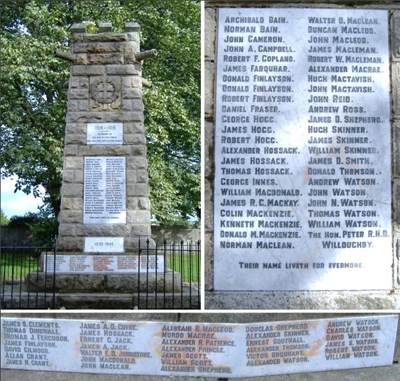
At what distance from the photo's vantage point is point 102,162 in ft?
25.0

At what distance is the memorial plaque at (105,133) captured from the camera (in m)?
7.68

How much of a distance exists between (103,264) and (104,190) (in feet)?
3.75

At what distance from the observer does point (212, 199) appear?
412cm

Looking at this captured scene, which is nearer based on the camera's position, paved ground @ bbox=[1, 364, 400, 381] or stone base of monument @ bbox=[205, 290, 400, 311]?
stone base of monument @ bbox=[205, 290, 400, 311]

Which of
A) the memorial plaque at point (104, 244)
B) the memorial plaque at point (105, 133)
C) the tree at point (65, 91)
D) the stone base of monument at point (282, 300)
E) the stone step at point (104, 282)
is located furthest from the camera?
the tree at point (65, 91)

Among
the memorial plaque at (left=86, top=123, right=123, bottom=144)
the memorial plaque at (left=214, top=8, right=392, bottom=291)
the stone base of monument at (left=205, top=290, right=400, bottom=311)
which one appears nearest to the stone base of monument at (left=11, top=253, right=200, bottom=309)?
the memorial plaque at (left=86, top=123, right=123, bottom=144)

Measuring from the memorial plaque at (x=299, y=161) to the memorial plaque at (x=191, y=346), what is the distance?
1.41 feet

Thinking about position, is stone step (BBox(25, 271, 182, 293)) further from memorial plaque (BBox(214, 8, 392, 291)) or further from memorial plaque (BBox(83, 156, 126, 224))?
memorial plaque (BBox(214, 8, 392, 291))

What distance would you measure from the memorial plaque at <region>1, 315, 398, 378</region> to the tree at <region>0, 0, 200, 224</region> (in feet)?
A: 28.9

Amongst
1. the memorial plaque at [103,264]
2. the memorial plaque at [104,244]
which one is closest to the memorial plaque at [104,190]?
the memorial plaque at [104,244]

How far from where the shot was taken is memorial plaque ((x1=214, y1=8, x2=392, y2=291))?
4102 millimetres

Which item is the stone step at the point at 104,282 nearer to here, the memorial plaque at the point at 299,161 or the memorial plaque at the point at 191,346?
the memorial plaque at the point at 191,346

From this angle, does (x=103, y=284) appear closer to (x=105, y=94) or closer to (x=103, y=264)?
(x=103, y=264)

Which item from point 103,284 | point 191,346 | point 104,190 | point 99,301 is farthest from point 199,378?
point 104,190
